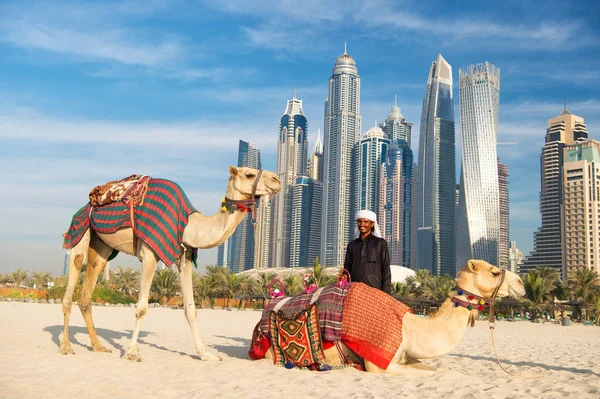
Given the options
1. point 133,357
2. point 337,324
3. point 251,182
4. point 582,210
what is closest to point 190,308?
point 133,357

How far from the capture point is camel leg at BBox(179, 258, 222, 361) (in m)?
7.89

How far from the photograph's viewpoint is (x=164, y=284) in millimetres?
40125

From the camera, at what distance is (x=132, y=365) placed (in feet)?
24.0

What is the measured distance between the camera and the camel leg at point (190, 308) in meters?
7.89

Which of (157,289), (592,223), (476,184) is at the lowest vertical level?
(157,289)

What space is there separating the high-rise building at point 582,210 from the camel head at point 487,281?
148m

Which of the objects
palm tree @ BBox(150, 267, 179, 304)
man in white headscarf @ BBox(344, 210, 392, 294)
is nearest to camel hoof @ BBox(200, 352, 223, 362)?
man in white headscarf @ BBox(344, 210, 392, 294)

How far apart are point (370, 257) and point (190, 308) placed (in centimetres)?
259

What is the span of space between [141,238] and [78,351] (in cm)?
221

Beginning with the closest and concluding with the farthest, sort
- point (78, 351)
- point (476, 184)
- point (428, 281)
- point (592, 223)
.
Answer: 1. point (78, 351)
2. point (428, 281)
3. point (592, 223)
4. point (476, 184)

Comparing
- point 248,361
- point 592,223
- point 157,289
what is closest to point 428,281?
point 157,289

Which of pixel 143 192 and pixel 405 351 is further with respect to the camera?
pixel 143 192

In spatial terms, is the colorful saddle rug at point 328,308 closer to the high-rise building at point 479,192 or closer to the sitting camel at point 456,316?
the sitting camel at point 456,316

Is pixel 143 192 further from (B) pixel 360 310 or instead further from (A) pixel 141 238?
(B) pixel 360 310
